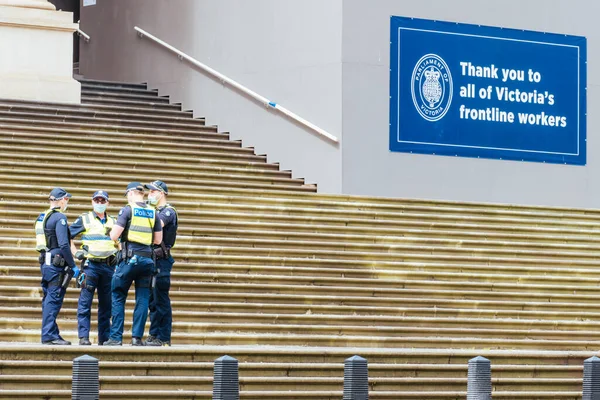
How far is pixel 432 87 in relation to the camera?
22.6m

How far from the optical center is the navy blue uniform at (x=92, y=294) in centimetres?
1380

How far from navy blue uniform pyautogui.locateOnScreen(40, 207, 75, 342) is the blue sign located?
30.1 ft

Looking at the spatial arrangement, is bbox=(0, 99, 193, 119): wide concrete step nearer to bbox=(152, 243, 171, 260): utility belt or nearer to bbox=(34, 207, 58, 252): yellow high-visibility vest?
bbox=(34, 207, 58, 252): yellow high-visibility vest

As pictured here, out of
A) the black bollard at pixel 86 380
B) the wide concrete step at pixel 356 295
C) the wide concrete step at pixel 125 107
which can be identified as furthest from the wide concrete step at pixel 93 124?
the black bollard at pixel 86 380

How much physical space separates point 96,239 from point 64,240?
1.11 feet

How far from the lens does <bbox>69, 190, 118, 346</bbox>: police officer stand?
45.7 ft

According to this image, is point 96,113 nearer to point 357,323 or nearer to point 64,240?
point 357,323

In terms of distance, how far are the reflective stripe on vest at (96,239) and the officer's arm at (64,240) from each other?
0.71ft

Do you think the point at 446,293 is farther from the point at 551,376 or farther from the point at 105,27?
the point at 105,27

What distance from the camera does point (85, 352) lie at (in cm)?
1288

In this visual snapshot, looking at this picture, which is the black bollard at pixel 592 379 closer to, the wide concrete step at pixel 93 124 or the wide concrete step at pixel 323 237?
the wide concrete step at pixel 323 237

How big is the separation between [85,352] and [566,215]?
35.7 ft

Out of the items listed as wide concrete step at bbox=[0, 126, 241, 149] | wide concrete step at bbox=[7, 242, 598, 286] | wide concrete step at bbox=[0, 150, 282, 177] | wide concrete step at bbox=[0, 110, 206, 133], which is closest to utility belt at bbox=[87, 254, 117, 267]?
wide concrete step at bbox=[7, 242, 598, 286]

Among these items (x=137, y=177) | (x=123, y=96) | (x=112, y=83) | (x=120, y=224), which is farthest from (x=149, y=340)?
(x=112, y=83)
